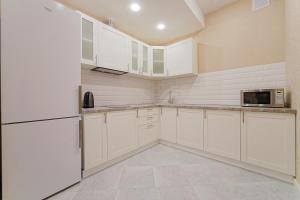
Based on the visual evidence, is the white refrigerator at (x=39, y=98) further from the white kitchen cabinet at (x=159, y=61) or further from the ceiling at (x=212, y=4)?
the ceiling at (x=212, y=4)

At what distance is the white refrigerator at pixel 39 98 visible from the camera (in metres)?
1.12

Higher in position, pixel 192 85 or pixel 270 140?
pixel 192 85

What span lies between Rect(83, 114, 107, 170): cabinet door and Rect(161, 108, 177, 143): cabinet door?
4.27 feet

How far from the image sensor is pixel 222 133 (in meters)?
2.08

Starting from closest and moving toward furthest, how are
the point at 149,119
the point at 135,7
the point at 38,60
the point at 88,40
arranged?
the point at 38,60 → the point at 88,40 → the point at 135,7 → the point at 149,119

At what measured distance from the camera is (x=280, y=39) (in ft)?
6.51

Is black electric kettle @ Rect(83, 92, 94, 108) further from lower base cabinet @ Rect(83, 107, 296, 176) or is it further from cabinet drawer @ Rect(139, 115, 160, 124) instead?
cabinet drawer @ Rect(139, 115, 160, 124)

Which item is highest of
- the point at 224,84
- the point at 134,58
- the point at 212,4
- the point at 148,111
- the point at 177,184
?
the point at 212,4

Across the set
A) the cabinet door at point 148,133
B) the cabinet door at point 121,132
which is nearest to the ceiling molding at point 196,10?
the cabinet door at point 121,132

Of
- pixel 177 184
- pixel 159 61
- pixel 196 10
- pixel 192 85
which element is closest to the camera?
pixel 177 184

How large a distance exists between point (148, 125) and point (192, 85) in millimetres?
1249

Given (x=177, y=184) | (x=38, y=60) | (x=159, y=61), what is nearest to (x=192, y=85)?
(x=159, y=61)

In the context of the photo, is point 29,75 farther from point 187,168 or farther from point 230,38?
point 230,38

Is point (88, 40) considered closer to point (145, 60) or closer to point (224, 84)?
point (145, 60)
